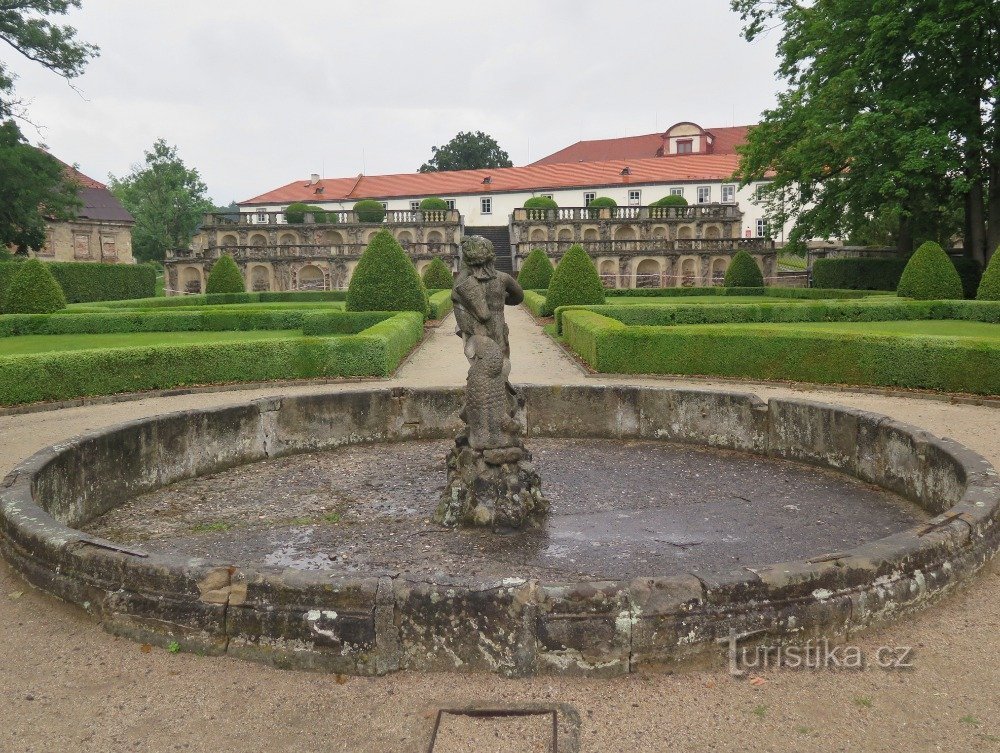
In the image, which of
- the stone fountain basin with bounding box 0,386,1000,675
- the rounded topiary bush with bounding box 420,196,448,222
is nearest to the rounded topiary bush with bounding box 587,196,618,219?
the rounded topiary bush with bounding box 420,196,448,222

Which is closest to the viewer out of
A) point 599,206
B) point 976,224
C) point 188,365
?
point 188,365

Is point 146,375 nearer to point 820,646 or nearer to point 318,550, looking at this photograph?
point 318,550

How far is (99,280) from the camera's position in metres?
35.1

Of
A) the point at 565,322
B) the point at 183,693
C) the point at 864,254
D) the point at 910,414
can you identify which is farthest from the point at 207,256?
the point at 183,693

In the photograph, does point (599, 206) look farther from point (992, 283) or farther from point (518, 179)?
point (992, 283)

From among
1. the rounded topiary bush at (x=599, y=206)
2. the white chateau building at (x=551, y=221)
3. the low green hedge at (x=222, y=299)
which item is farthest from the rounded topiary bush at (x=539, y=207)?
the low green hedge at (x=222, y=299)

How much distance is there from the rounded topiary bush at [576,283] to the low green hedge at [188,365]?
10040 mm

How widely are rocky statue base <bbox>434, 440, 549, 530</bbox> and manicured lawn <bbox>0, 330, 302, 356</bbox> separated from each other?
37.0 feet

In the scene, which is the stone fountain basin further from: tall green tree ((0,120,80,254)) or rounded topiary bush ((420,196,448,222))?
rounded topiary bush ((420,196,448,222))

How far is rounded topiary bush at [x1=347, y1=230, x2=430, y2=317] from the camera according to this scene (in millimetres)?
20547

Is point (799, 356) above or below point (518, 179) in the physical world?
below

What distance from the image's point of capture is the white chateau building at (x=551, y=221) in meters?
43.0

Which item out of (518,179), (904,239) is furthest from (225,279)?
(518,179)

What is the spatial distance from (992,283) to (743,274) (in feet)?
50.1
